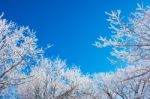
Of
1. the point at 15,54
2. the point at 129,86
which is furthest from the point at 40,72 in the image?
the point at 15,54

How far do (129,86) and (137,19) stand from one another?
24.0 metres

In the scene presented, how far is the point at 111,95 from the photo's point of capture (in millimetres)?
37094

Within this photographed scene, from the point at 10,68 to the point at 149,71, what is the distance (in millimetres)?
10878

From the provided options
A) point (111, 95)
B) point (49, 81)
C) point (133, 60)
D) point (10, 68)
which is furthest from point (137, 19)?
point (49, 81)

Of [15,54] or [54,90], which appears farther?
[54,90]

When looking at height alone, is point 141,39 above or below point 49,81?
below

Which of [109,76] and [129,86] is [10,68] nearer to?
[129,86]

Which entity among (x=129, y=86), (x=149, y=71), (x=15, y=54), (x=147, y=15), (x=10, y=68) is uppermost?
(x=129, y=86)

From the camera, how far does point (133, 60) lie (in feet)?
31.2

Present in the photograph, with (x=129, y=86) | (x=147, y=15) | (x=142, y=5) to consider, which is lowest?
(x=147, y=15)

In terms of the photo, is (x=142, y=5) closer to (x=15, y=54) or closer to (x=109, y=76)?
(x=15, y=54)

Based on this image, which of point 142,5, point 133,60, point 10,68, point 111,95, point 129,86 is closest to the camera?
point 133,60

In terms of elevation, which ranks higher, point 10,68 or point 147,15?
point 10,68

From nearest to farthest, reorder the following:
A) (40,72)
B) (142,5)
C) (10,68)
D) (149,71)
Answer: (149,71), (142,5), (10,68), (40,72)
